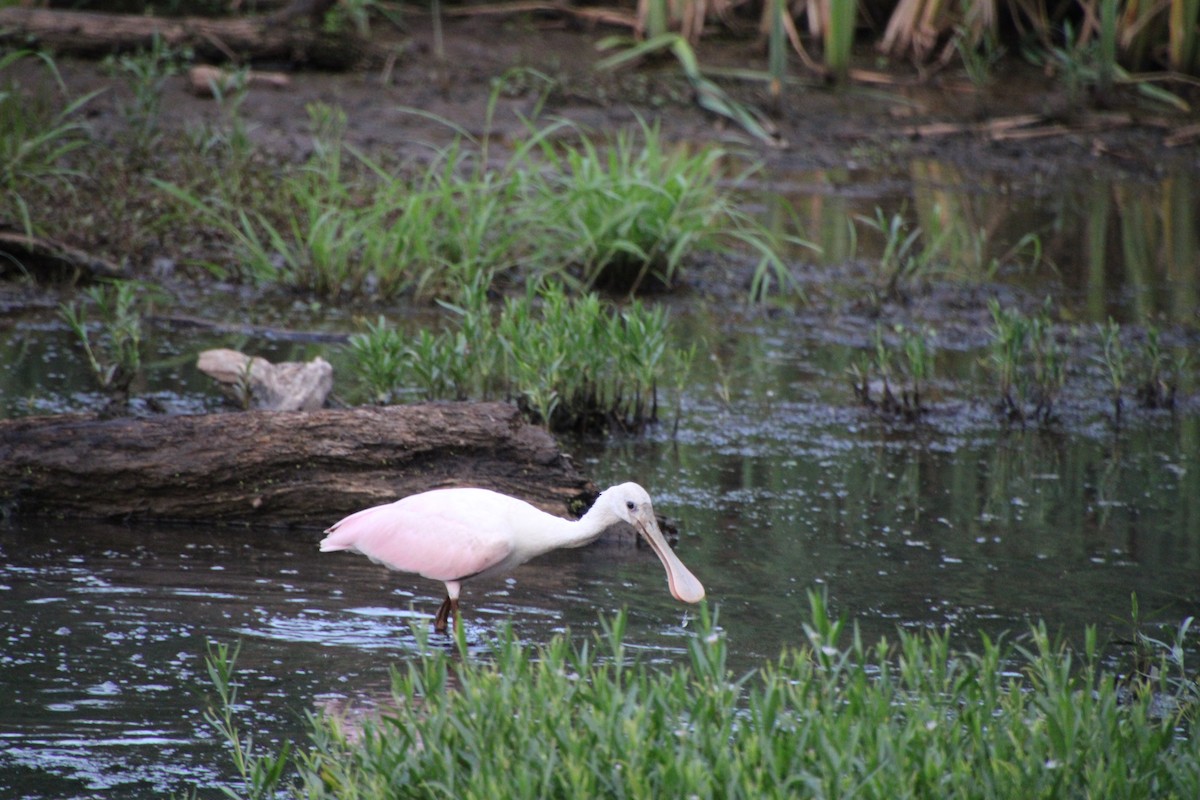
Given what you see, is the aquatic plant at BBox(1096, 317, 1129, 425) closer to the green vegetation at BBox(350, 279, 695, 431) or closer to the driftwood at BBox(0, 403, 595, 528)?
the green vegetation at BBox(350, 279, 695, 431)

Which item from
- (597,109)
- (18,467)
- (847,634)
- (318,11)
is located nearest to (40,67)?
(318,11)

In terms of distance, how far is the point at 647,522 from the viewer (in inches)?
210

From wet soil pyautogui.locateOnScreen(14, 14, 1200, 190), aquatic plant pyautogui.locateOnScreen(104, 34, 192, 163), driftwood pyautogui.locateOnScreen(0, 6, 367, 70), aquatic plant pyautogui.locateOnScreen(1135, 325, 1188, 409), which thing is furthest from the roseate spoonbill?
driftwood pyautogui.locateOnScreen(0, 6, 367, 70)

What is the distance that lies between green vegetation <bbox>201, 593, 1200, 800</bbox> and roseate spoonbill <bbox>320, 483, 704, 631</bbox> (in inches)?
62.4

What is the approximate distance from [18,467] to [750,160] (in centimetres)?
974

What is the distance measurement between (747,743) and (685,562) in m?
2.95

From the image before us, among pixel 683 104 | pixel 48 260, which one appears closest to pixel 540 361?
pixel 48 260

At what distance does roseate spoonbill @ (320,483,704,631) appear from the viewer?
5281mm

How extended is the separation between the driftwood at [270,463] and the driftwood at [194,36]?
8.96 meters

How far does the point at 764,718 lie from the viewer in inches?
132

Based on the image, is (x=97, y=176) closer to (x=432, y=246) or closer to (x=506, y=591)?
(x=432, y=246)

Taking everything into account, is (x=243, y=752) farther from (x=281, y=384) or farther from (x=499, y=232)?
(x=499, y=232)

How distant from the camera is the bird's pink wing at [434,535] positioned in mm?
5277

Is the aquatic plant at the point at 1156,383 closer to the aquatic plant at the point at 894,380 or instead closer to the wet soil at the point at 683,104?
the aquatic plant at the point at 894,380
